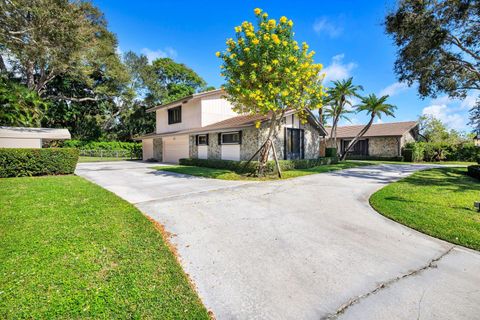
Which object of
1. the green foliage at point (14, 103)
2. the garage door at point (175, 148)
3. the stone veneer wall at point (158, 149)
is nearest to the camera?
the green foliage at point (14, 103)

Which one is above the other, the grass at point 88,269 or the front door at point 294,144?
the front door at point 294,144

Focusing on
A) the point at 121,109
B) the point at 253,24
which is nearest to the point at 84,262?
the point at 253,24

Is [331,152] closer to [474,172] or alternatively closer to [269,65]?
[474,172]

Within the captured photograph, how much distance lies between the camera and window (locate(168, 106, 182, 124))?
2137 centimetres

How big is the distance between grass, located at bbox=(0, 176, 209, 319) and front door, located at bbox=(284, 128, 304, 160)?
39.9 ft

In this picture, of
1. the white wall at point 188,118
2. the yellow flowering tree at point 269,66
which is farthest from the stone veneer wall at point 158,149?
the yellow flowering tree at point 269,66

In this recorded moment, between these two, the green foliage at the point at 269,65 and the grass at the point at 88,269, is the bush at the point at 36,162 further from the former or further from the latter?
the green foliage at the point at 269,65

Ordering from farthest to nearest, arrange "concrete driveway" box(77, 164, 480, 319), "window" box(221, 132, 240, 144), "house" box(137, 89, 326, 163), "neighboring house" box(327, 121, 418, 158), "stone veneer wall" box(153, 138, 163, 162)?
"neighboring house" box(327, 121, 418, 158) < "stone veneer wall" box(153, 138, 163, 162) < "window" box(221, 132, 240, 144) < "house" box(137, 89, 326, 163) < "concrete driveway" box(77, 164, 480, 319)

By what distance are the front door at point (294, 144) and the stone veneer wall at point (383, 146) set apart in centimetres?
1634

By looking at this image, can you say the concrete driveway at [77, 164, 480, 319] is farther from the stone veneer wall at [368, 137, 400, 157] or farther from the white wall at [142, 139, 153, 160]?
the stone veneer wall at [368, 137, 400, 157]

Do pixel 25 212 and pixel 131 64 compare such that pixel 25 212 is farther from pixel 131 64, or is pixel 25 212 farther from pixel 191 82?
pixel 191 82

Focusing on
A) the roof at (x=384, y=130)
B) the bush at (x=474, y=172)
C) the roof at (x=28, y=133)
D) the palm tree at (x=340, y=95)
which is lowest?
the bush at (x=474, y=172)

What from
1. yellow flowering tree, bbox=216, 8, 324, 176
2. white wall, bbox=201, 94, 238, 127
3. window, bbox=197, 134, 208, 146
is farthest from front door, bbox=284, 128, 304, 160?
white wall, bbox=201, 94, 238, 127

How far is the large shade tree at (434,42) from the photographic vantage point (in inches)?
444
